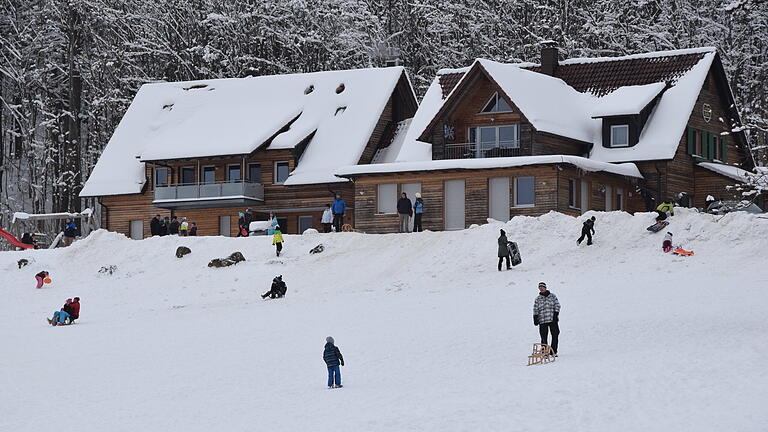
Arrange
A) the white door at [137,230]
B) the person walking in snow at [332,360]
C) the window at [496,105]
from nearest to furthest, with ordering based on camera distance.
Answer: the person walking in snow at [332,360] < the window at [496,105] < the white door at [137,230]

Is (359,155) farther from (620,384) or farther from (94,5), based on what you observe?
(620,384)

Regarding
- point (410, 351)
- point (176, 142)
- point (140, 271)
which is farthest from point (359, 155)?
point (410, 351)

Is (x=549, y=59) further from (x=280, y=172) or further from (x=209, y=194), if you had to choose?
(x=209, y=194)

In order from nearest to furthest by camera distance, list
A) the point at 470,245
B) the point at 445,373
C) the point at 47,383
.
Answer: the point at 445,373 → the point at 47,383 → the point at 470,245

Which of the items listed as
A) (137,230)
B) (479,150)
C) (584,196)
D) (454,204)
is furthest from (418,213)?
(137,230)

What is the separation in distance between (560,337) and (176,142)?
29.0 meters

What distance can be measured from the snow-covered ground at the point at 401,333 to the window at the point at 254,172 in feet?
28.2

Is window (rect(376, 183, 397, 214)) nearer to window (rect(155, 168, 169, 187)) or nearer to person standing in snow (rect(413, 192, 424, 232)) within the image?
person standing in snow (rect(413, 192, 424, 232))

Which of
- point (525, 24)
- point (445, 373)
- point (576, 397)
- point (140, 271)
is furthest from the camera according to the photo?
point (525, 24)

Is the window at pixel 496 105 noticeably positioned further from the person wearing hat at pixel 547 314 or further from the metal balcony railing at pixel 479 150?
the person wearing hat at pixel 547 314

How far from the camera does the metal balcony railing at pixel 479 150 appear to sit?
49500 mm

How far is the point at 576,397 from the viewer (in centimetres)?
2241

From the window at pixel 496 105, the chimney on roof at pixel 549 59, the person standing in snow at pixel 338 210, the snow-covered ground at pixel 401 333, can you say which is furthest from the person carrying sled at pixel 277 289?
the chimney on roof at pixel 549 59

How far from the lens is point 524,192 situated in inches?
1832
